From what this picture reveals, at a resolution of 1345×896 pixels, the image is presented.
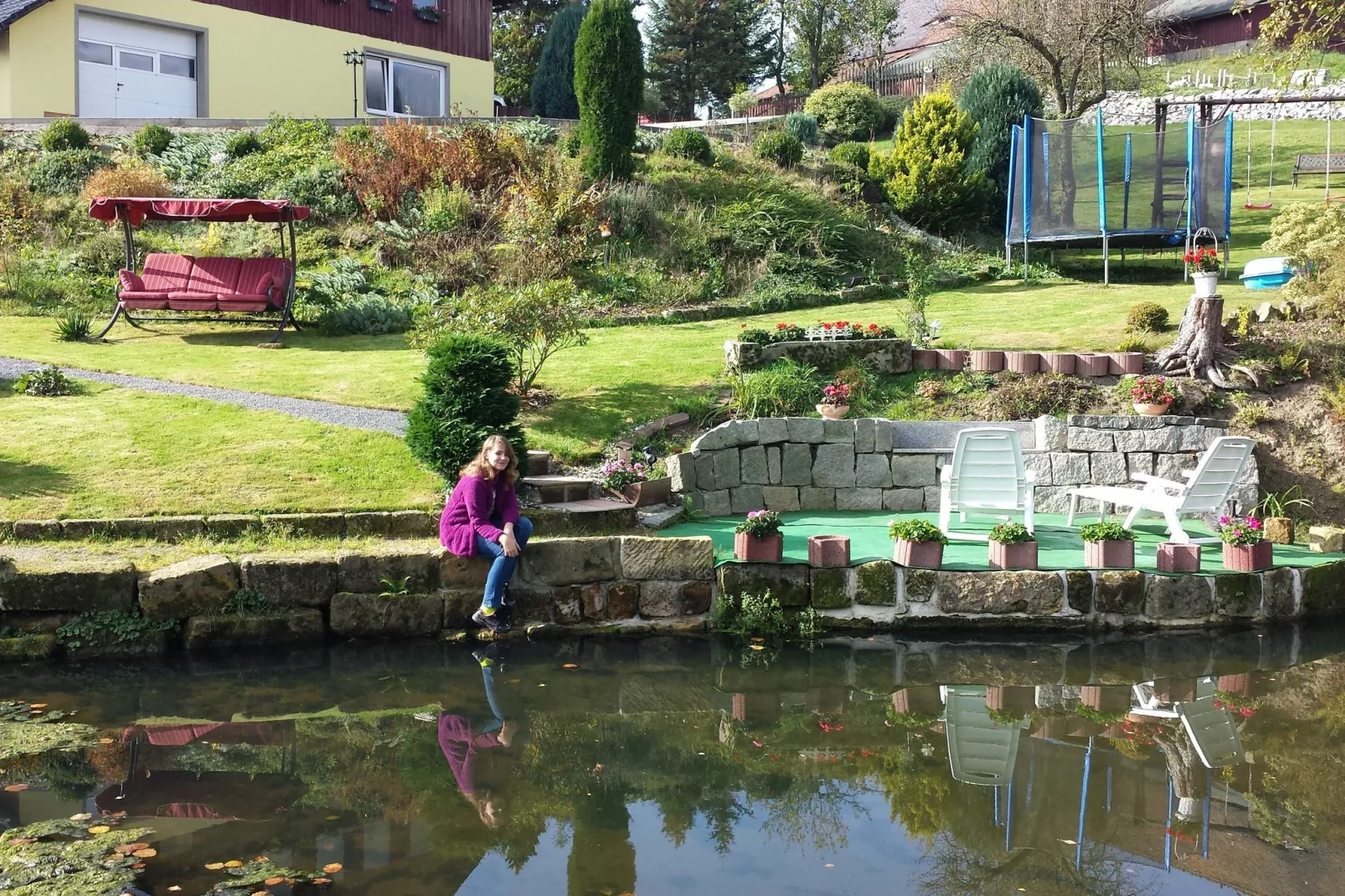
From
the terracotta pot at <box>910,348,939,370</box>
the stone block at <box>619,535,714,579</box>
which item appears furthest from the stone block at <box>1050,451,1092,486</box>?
the stone block at <box>619,535,714,579</box>

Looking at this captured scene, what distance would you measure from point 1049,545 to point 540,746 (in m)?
4.38

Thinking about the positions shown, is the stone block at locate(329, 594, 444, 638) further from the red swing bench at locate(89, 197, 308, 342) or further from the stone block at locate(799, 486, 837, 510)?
the red swing bench at locate(89, 197, 308, 342)

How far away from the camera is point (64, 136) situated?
19016 mm

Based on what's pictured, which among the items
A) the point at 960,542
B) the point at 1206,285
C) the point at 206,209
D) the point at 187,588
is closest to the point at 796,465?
the point at 960,542

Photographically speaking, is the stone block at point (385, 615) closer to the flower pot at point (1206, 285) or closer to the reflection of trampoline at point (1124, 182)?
the flower pot at point (1206, 285)

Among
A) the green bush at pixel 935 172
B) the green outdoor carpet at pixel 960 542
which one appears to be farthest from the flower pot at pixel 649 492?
the green bush at pixel 935 172

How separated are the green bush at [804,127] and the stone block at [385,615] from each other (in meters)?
18.2

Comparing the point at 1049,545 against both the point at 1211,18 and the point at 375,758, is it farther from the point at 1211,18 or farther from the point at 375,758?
the point at 1211,18

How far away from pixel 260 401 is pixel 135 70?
50.9 feet

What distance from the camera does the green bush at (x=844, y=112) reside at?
82.3 feet

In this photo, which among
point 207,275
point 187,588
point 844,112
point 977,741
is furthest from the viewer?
point 844,112

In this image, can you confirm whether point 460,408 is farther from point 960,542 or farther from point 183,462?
point 960,542

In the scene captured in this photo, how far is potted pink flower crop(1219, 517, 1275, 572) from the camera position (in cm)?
780

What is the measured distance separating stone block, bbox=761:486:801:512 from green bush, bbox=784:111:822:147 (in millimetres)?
15252
